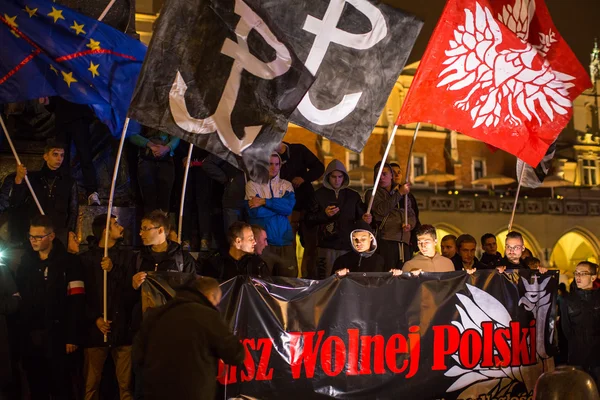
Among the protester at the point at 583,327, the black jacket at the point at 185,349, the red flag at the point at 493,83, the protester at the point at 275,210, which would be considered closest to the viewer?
the black jacket at the point at 185,349

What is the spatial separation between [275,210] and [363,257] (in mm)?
1222

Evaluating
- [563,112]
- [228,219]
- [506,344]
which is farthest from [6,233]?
[563,112]

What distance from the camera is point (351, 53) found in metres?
7.23

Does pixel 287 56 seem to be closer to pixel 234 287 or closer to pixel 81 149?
pixel 234 287

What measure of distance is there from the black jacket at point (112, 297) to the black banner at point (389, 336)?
0.86 meters

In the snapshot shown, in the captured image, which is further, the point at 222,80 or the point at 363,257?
the point at 363,257

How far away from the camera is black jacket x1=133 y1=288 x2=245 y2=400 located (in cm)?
485

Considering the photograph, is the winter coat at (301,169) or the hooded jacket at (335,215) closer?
the hooded jacket at (335,215)

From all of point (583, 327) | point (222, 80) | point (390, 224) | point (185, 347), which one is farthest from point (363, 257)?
point (185, 347)

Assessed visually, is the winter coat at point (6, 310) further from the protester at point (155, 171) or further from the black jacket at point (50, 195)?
the protester at point (155, 171)

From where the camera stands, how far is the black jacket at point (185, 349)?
485 cm

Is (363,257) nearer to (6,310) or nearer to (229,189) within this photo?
(229,189)

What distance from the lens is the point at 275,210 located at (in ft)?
27.7

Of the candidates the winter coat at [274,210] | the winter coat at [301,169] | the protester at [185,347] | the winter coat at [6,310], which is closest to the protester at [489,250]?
the winter coat at [301,169]
